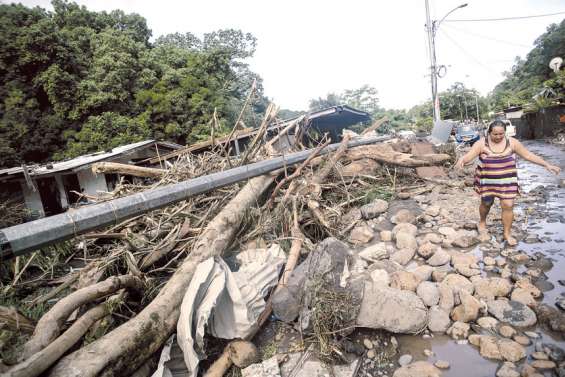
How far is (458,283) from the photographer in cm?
256

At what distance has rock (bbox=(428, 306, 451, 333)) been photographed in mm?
2181

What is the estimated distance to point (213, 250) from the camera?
288 cm

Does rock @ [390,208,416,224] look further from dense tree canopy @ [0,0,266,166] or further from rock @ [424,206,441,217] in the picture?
dense tree canopy @ [0,0,266,166]

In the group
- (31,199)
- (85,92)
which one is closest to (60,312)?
(31,199)

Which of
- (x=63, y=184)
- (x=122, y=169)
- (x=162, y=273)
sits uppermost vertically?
(x=122, y=169)

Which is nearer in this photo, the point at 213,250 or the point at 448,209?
the point at 213,250

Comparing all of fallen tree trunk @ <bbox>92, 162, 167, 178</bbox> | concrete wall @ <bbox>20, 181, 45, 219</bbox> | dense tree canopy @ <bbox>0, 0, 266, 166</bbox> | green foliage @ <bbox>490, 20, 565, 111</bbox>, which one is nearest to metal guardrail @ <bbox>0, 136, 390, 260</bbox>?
fallen tree trunk @ <bbox>92, 162, 167, 178</bbox>

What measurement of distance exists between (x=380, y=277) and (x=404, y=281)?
0.24 meters

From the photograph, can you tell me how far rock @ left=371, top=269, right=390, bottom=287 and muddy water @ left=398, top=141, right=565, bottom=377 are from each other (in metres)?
0.57

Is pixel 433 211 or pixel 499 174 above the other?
pixel 499 174

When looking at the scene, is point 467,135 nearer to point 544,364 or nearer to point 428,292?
point 428,292

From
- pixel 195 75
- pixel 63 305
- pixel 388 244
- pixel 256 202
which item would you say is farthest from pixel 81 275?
pixel 195 75

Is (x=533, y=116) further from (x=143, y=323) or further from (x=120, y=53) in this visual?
(x=120, y=53)

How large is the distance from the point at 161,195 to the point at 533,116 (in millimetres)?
18351
